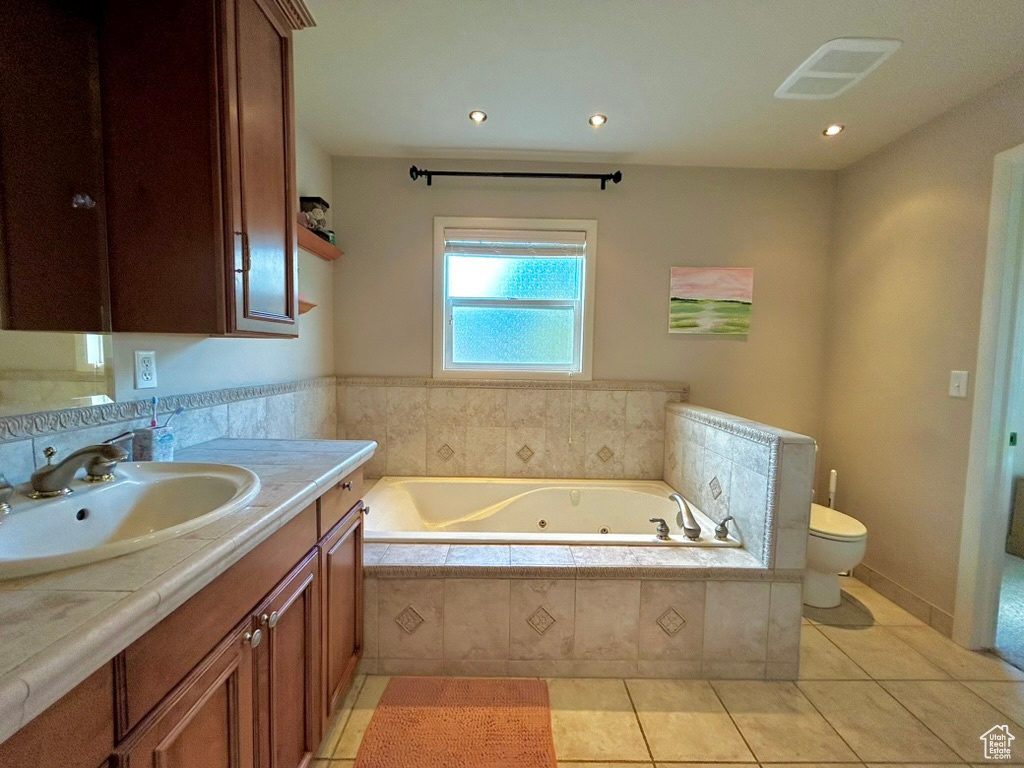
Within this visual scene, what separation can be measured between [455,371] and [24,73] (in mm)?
2001

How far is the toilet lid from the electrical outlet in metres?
2.77

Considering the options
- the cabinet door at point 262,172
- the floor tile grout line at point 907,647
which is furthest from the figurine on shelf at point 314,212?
the floor tile grout line at point 907,647

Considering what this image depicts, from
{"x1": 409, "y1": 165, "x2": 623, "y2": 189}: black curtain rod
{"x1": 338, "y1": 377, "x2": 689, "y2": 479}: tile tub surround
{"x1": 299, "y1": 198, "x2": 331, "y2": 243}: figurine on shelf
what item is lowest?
{"x1": 338, "y1": 377, "x2": 689, "y2": 479}: tile tub surround

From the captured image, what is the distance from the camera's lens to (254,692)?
888mm

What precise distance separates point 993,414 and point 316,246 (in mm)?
3173

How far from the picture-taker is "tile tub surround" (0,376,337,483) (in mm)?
931

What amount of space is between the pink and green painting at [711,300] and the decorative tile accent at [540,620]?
185 centimetres

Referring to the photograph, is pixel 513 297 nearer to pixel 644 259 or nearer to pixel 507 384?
pixel 507 384

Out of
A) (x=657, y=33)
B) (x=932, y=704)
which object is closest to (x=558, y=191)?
(x=657, y=33)

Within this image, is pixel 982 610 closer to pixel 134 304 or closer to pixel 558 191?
pixel 558 191

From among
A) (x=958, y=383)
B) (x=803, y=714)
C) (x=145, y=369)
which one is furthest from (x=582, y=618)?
(x=958, y=383)

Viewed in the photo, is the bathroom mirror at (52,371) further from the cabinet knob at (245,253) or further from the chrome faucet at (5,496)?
the cabinet knob at (245,253)

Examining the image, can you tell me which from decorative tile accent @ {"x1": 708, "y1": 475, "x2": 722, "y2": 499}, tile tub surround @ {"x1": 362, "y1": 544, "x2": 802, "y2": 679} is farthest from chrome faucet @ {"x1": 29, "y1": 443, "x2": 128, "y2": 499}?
decorative tile accent @ {"x1": 708, "y1": 475, "x2": 722, "y2": 499}

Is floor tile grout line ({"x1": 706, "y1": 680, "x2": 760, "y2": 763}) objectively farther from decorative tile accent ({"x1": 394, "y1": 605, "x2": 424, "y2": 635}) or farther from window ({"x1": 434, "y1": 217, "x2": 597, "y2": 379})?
window ({"x1": 434, "y1": 217, "x2": 597, "y2": 379})
